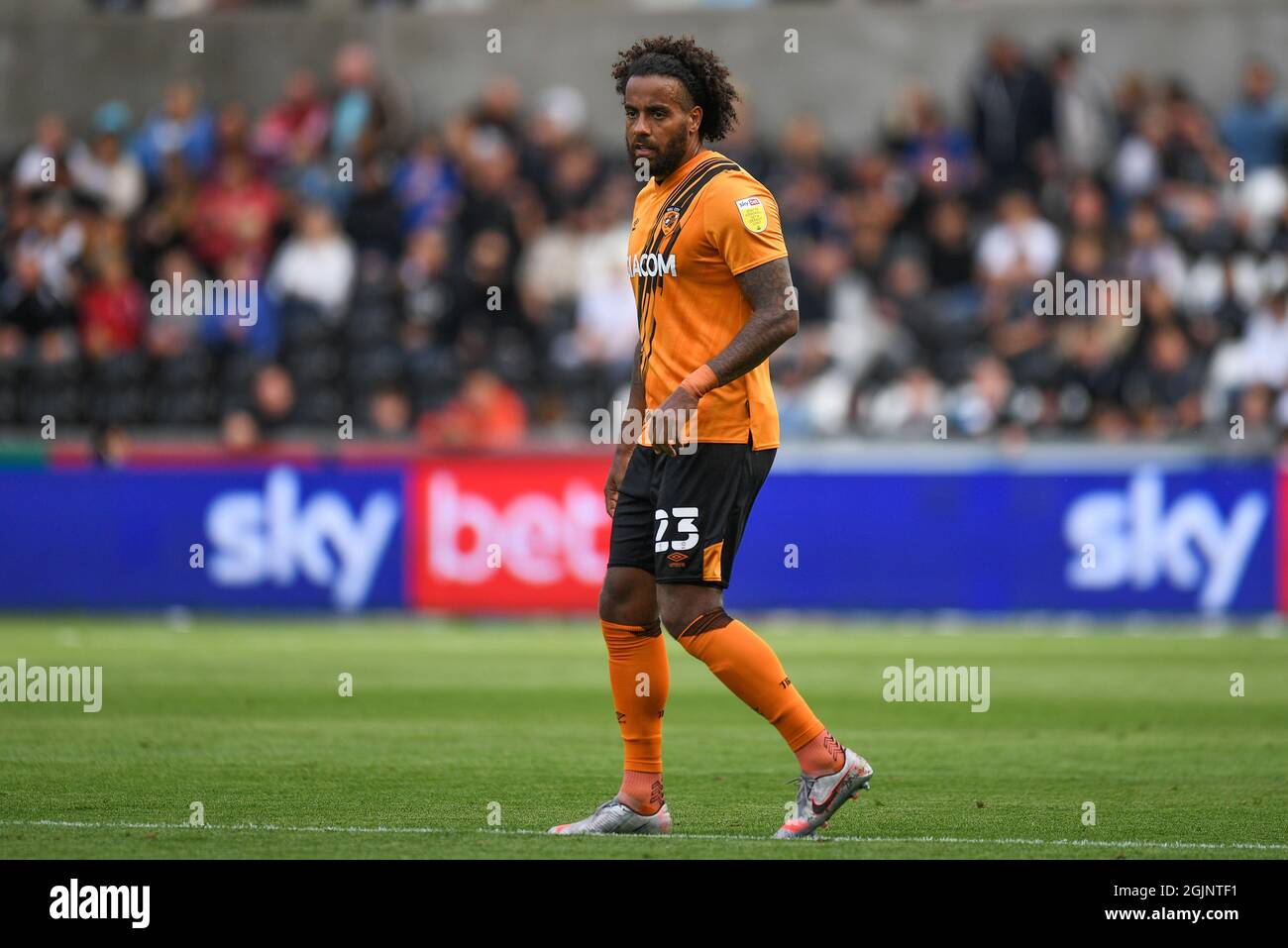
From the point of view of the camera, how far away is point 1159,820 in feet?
25.7

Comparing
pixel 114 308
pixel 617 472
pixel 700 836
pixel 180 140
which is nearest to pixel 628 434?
pixel 617 472

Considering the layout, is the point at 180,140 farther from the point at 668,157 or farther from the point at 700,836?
the point at 700,836

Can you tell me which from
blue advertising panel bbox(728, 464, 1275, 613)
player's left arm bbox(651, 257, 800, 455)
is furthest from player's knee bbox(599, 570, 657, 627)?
blue advertising panel bbox(728, 464, 1275, 613)

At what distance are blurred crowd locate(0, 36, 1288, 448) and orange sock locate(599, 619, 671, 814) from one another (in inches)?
407

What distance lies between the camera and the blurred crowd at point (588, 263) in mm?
18719

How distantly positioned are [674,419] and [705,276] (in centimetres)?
63

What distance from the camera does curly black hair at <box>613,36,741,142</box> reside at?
7418mm

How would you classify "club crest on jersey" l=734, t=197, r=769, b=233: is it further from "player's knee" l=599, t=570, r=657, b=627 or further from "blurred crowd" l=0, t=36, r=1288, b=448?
"blurred crowd" l=0, t=36, r=1288, b=448

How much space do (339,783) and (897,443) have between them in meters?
9.81

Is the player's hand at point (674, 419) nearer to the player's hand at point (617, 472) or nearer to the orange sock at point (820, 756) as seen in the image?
the player's hand at point (617, 472)

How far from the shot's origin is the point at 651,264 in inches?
295

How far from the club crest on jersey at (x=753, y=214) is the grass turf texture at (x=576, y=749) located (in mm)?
2061

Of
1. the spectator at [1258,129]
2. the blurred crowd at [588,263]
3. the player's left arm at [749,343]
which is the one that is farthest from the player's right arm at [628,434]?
the spectator at [1258,129]
